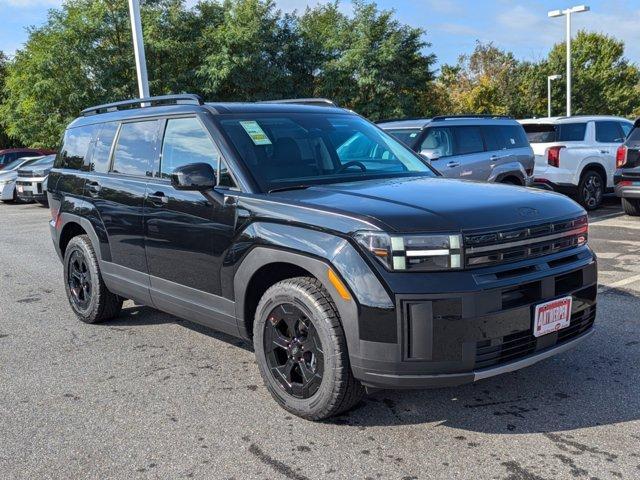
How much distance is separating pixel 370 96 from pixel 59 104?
14.5m

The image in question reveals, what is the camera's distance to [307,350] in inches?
138

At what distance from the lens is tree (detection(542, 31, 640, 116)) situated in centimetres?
5141

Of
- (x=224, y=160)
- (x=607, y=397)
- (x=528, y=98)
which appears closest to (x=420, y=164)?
(x=224, y=160)

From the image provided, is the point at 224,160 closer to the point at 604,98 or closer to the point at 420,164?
the point at 420,164

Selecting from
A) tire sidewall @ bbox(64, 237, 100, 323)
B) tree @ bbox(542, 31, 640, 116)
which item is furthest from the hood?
tree @ bbox(542, 31, 640, 116)

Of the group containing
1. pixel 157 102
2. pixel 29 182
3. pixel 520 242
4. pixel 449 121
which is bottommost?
pixel 29 182

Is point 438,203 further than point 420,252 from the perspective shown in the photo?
Yes

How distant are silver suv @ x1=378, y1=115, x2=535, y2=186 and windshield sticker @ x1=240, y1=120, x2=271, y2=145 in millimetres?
5765

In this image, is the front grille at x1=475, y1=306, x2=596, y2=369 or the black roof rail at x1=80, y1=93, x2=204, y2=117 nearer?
the front grille at x1=475, y1=306, x2=596, y2=369

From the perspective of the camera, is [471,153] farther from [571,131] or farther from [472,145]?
[571,131]

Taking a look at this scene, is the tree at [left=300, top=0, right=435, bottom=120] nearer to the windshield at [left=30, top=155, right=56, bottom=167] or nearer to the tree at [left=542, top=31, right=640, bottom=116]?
the windshield at [left=30, top=155, right=56, bottom=167]

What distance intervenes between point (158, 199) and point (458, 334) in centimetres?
243

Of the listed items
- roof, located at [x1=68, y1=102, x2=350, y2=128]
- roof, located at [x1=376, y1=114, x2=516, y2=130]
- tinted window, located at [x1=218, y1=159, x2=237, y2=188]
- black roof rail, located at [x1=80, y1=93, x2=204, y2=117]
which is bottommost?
tinted window, located at [x1=218, y1=159, x2=237, y2=188]

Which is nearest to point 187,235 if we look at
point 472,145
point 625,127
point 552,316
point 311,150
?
point 311,150
